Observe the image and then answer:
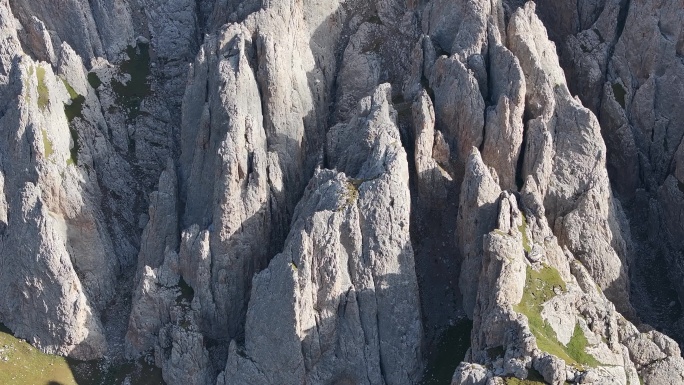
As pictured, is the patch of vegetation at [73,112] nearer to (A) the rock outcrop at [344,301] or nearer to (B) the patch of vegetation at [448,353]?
(A) the rock outcrop at [344,301]

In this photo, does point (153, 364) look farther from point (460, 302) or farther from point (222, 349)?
point (460, 302)

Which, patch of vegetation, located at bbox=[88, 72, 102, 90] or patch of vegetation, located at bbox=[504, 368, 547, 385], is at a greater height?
patch of vegetation, located at bbox=[88, 72, 102, 90]

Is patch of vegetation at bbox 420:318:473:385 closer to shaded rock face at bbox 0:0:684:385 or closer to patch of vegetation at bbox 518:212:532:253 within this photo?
shaded rock face at bbox 0:0:684:385

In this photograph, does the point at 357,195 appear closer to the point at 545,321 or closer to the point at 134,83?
the point at 545,321

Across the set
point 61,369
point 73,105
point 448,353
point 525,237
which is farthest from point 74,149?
point 525,237

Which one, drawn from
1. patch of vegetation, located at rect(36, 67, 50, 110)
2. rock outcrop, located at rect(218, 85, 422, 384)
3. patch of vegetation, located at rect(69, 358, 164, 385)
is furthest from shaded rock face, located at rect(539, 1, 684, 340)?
patch of vegetation, located at rect(36, 67, 50, 110)
